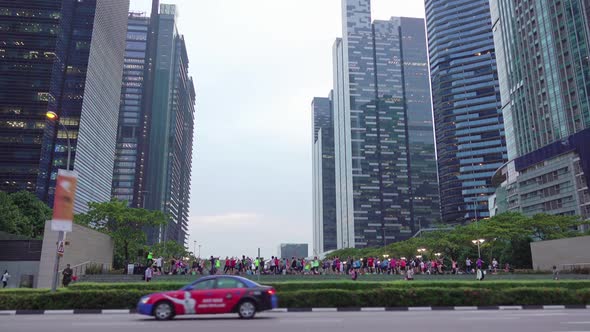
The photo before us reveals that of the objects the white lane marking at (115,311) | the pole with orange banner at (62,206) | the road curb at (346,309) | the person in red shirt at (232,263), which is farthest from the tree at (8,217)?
the white lane marking at (115,311)

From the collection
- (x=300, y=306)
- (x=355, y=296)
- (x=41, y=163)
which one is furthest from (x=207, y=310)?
(x=41, y=163)

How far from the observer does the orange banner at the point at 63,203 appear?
18594mm

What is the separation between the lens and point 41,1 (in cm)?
11769

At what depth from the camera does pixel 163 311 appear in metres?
14.0

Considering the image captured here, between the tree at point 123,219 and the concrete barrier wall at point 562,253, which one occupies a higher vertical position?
the tree at point 123,219

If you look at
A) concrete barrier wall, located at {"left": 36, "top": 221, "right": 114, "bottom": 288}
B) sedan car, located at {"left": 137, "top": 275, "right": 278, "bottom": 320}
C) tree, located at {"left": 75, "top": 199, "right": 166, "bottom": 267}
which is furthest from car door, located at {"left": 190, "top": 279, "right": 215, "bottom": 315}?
tree, located at {"left": 75, "top": 199, "right": 166, "bottom": 267}

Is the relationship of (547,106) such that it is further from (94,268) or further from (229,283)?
(229,283)

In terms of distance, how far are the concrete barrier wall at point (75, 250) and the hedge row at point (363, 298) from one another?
12831 millimetres

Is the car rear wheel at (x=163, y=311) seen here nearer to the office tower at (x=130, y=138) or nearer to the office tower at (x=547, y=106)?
the office tower at (x=547, y=106)

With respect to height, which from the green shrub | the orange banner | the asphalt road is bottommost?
the asphalt road

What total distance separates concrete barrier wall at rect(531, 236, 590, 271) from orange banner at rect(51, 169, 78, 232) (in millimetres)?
47560

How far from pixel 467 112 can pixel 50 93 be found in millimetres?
155893

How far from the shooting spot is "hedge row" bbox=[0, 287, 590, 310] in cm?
1762

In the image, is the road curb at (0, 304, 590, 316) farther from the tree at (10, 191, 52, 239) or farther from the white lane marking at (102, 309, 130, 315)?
the tree at (10, 191, 52, 239)
